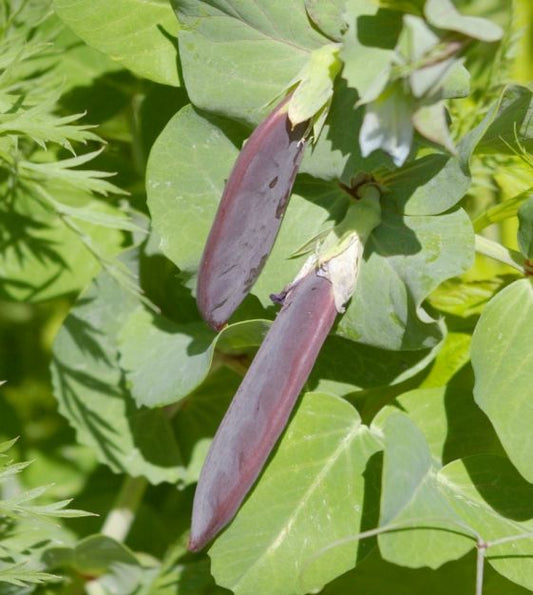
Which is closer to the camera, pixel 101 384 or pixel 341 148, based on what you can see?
pixel 341 148

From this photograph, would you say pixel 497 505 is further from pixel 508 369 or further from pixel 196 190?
pixel 196 190

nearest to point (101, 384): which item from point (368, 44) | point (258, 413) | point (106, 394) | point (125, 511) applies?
point (106, 394)

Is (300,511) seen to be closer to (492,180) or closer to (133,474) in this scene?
(133,474)

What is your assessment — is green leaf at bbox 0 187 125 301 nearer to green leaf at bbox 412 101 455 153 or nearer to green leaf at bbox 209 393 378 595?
green leaf at bbox 209 393 378 595

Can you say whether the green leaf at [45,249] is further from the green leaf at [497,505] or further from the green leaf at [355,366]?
the green leaf at [497,505]

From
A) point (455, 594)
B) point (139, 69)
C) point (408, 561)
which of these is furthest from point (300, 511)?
point (139, 69)

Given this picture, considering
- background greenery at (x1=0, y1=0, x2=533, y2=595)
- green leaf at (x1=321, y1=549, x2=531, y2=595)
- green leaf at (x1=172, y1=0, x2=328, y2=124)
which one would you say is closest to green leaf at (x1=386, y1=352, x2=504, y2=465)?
background greenery at (x1=0, y1=0, x2=533, y2=595)
